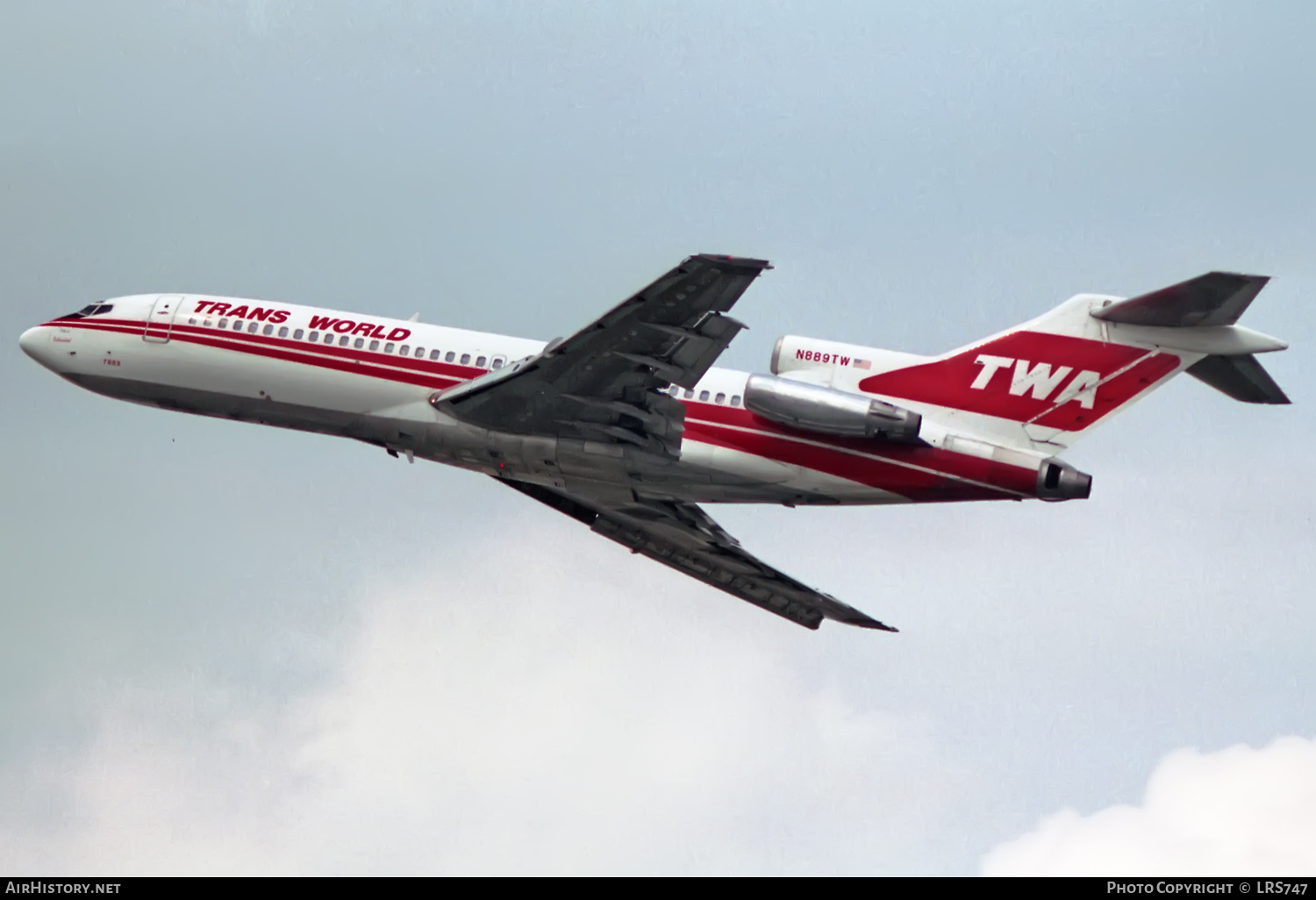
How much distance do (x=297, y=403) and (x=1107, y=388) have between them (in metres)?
18.5

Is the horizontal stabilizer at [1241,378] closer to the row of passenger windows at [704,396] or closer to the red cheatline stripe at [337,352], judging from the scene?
the row of passenger windows at [704,396]

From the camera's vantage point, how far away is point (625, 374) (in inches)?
1287

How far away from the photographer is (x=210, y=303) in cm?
3797

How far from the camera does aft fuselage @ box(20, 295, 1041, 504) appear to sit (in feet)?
109

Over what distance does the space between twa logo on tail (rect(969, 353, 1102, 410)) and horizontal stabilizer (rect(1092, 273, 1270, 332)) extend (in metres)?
1.40

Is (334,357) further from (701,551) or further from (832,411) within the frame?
(832,411)

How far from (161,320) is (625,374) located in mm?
12844

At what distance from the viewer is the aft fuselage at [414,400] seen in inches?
1307

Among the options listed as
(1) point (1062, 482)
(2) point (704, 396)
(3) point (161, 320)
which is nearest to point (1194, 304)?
(1) point (1062, 482)
